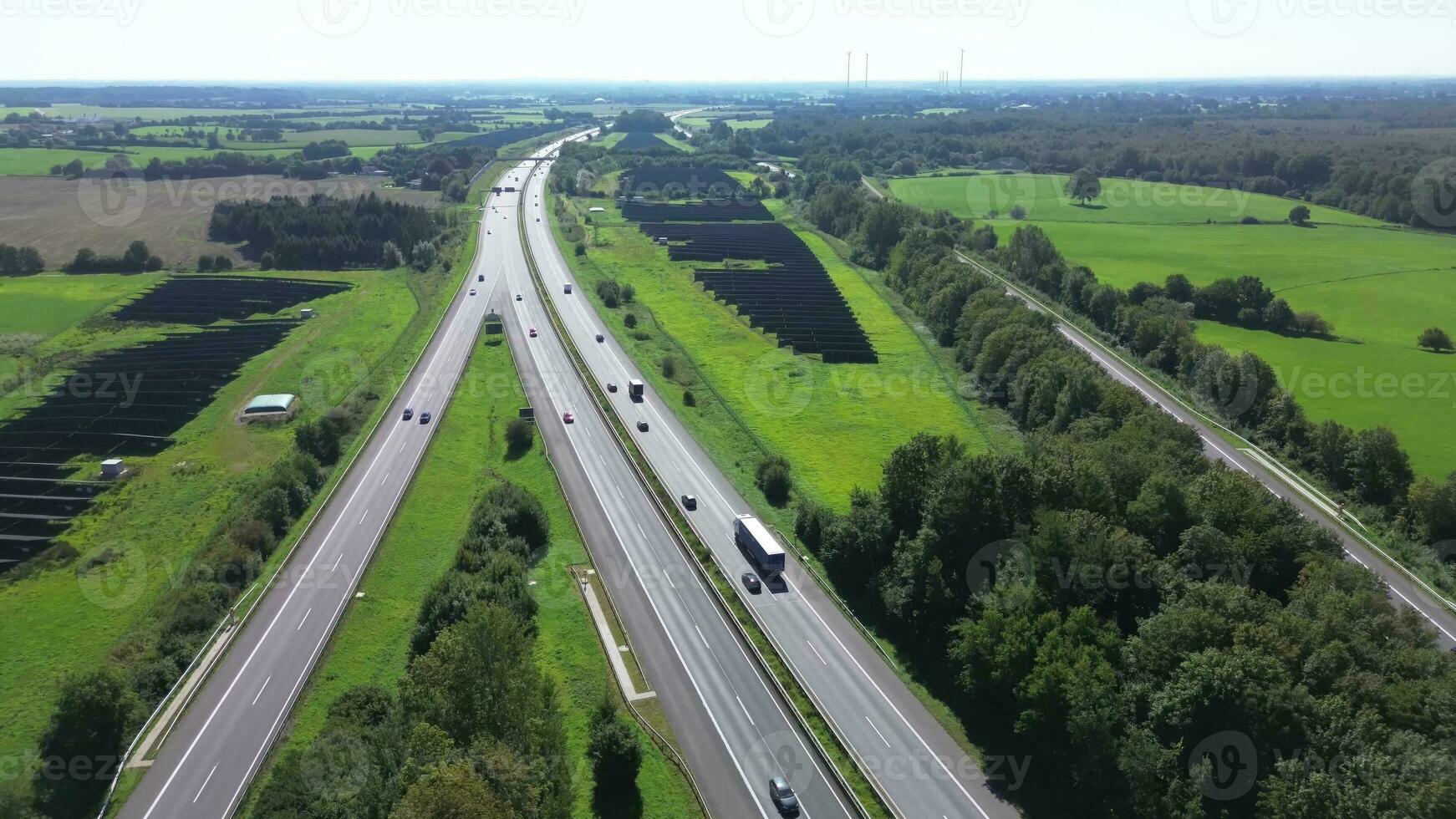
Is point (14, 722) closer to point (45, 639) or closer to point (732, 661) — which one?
point (45, 639)

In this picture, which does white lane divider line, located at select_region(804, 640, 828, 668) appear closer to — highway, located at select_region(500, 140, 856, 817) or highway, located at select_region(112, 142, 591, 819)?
highway, located at select_region(500, 140, 856, 817)

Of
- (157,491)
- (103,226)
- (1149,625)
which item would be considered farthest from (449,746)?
(103,226)

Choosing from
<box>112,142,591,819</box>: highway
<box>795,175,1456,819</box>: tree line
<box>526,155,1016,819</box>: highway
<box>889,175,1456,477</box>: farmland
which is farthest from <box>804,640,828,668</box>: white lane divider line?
<box>889,175,1456,477</box>: farmland

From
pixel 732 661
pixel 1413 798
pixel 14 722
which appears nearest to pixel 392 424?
pixel 14 722

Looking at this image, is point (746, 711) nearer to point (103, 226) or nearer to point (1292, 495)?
point (1292, 495)

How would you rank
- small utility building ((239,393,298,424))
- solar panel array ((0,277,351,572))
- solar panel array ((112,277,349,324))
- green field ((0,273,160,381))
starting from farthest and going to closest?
solar panel array ((112,277,349,324)), green field ((0,273,160,381)), small utility building ((239,393,298,424)), solar panel array ((0,277,351,572))

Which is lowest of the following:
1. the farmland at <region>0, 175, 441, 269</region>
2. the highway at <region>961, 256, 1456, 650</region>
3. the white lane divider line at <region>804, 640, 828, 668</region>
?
the white lane divider line at <region>804, 640, 828, 668</region>

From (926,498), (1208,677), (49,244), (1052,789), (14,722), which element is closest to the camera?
(1208,677)
